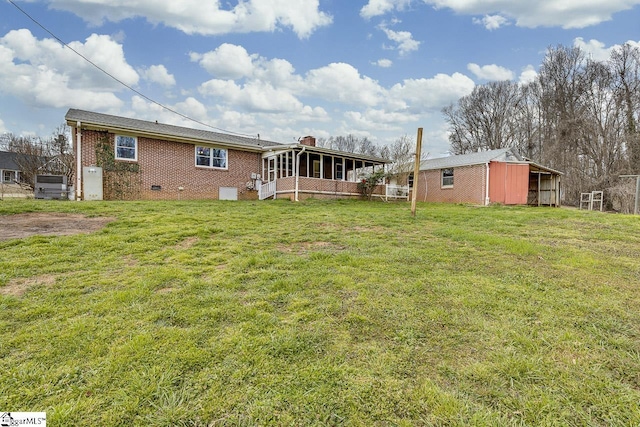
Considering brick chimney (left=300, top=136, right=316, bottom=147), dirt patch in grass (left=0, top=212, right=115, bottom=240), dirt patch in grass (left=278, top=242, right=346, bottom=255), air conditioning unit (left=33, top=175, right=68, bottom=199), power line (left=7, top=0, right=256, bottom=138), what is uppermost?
power line (left=7, top=0, right=256, bottom=138)

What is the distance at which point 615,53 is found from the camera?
28.2 m

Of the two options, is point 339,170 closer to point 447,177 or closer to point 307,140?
point 307,140

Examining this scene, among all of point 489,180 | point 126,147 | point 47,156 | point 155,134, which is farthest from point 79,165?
point 489,180

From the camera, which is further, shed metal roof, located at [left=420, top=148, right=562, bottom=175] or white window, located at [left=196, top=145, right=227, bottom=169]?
shed metal roof, located at [left=420, top=148, right=562, bottom=175]

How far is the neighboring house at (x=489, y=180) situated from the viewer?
18.2m

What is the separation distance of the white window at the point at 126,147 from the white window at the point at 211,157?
2.71 metres

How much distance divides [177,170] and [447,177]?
16.4 metres

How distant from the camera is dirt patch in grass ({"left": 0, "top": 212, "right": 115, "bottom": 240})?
230 inches

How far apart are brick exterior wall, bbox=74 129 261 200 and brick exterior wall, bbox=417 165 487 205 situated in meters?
12.1

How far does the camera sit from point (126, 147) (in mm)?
13625

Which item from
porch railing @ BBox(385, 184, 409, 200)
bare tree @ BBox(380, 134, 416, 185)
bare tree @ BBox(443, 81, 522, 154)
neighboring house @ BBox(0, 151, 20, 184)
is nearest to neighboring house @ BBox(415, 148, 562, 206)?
porch railing @ BBox(385, 184, 409, 200)

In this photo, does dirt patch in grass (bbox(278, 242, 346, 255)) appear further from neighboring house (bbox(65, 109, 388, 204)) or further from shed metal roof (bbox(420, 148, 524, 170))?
shed metal roof (bbox(420, 148, 524, 170))

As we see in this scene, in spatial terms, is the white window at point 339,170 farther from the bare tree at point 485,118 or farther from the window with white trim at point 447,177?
the bare tree at point 485,118

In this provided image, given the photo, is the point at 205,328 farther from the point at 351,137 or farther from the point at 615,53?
the point at 351,137
